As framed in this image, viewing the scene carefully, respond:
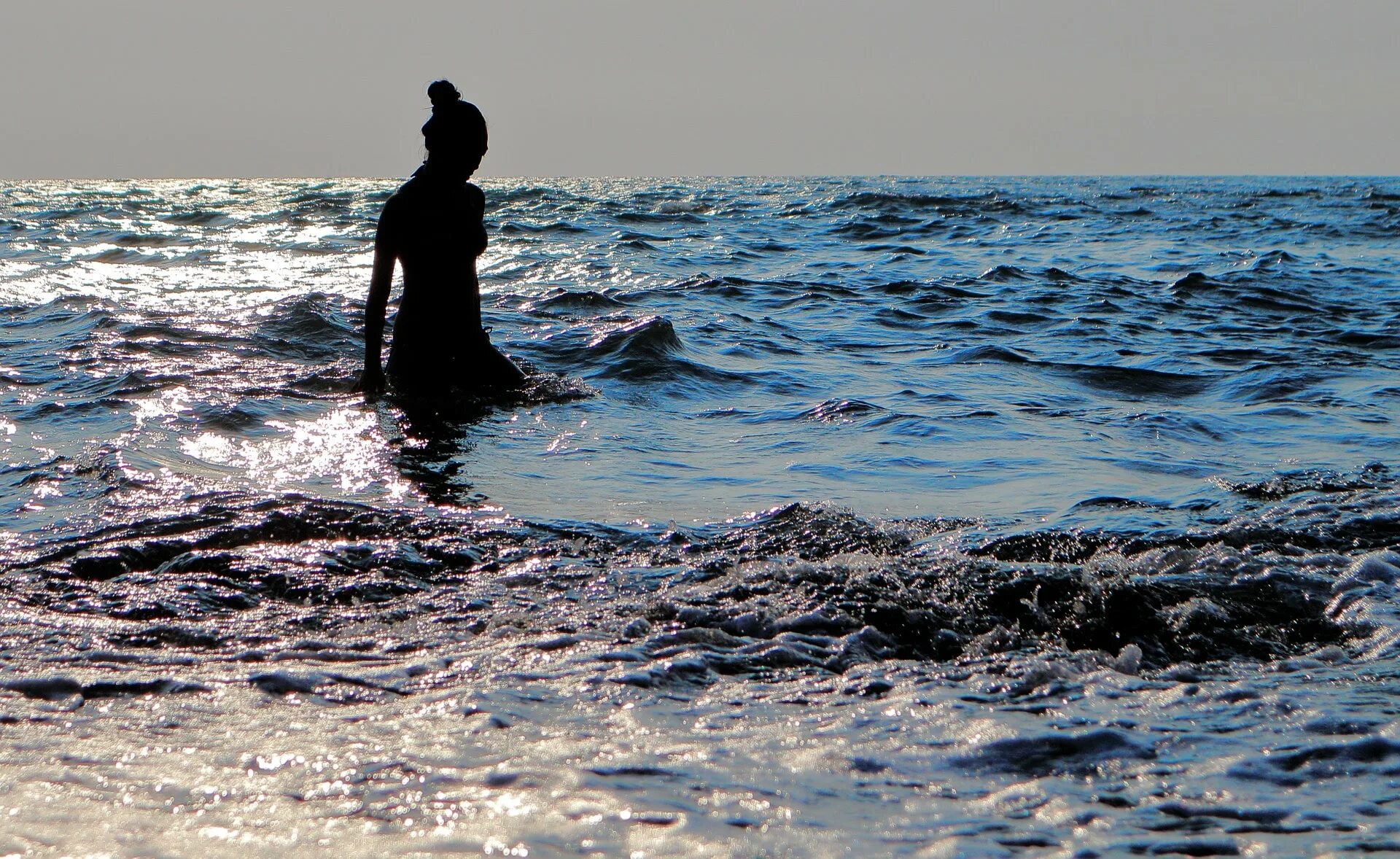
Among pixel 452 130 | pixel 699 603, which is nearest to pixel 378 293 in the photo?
pixel 452 130

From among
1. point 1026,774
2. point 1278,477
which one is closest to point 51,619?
point 1026,774

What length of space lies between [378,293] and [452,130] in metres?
0.98

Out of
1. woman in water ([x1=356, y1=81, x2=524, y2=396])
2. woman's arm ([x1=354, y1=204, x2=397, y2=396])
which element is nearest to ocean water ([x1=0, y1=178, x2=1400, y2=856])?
woman's arm ([x1=354, y1=204, x2=397, y2=396])

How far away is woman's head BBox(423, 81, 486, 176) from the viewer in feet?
20.1

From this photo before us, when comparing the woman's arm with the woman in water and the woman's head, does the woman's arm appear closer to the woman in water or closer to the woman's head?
the woman in water

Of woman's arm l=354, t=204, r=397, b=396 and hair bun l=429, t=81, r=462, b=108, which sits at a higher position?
hair bun l=429, t=81, r=462, b=108

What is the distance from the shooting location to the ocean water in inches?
88.7

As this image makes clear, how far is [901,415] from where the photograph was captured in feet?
22.3

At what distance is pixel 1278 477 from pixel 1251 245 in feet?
53.1

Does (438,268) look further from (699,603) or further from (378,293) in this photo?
(699,603)

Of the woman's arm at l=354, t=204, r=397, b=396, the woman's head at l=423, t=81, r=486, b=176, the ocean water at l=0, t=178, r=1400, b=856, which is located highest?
the woman's head at l=423, t=81, r=486, b=176

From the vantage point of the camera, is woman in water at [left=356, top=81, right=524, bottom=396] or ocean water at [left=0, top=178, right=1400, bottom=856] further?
woman in water at [left=356, top=81, right=524, bottom=396]

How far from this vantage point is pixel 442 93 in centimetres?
610

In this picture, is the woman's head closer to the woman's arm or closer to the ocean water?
the woman's arm
